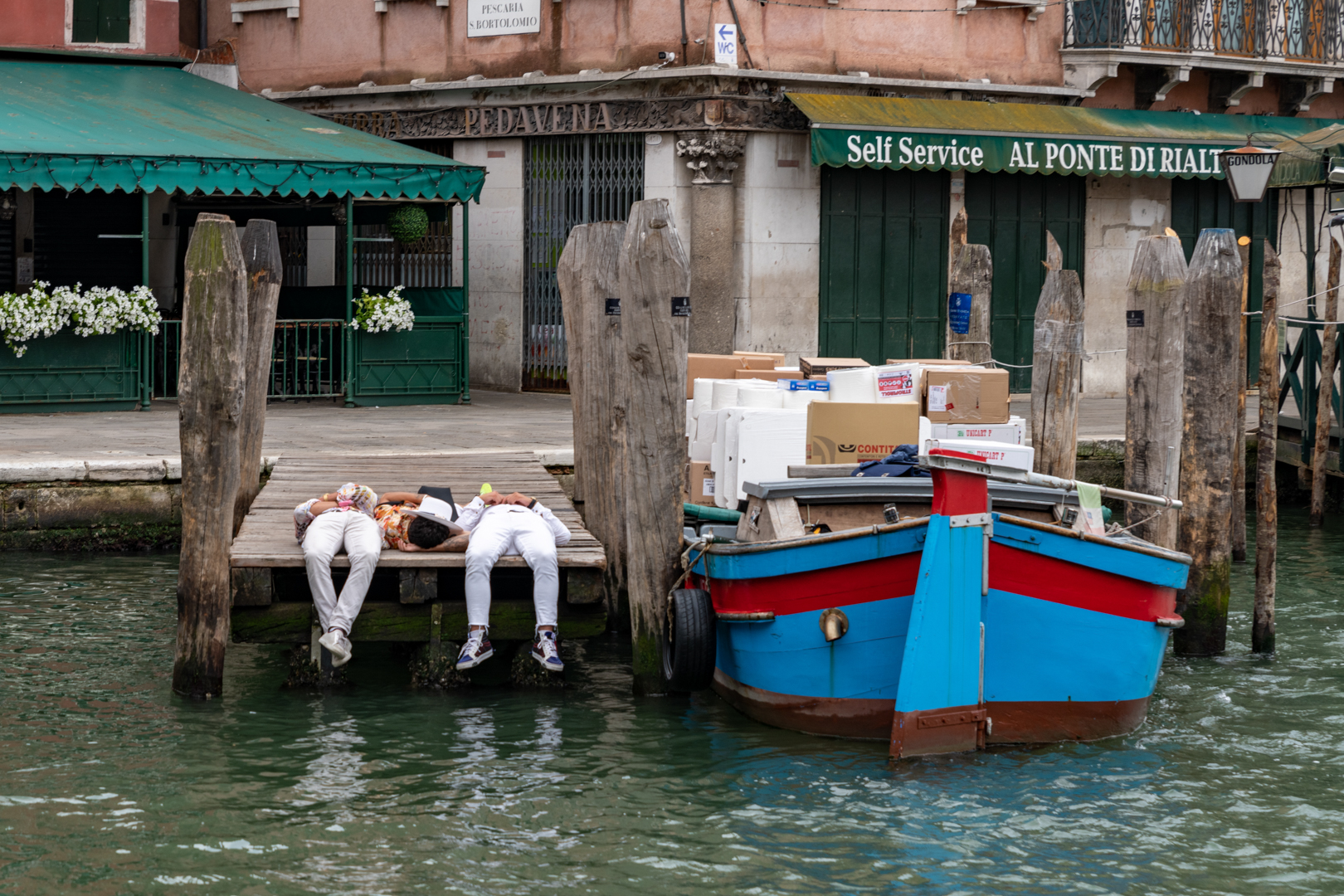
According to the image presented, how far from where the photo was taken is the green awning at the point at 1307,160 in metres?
14.6

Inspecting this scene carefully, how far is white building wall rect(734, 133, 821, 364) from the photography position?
18.2m

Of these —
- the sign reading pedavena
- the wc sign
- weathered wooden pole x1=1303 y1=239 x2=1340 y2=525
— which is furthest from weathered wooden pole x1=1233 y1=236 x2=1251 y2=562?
the wc sign

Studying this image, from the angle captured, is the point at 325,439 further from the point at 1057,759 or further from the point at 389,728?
the point at 1057,759

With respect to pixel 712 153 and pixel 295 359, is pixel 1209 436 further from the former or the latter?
pixel 295 359

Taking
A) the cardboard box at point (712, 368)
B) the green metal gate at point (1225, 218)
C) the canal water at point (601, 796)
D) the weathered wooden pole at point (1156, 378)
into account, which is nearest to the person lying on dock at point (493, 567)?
the canal water at point (601, 796)

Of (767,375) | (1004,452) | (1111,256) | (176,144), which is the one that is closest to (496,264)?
(176,144)

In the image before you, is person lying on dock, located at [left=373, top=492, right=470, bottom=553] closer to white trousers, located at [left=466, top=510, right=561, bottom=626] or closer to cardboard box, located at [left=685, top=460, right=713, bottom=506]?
white trousers, located at [left=466, top=510, right=561, bottom=626]

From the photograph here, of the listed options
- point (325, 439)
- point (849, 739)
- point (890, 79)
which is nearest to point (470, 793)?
point (849, 739)

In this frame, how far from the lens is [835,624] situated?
822 centimetres

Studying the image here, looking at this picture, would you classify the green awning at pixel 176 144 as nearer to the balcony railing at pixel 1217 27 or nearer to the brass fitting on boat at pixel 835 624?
the balcony railing at pixel 1217 27

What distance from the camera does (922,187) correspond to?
63.2ft

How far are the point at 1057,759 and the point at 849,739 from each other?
3.16ft

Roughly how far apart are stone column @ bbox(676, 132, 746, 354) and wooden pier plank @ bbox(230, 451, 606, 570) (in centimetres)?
505

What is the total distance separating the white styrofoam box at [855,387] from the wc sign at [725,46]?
7425 millimetres
